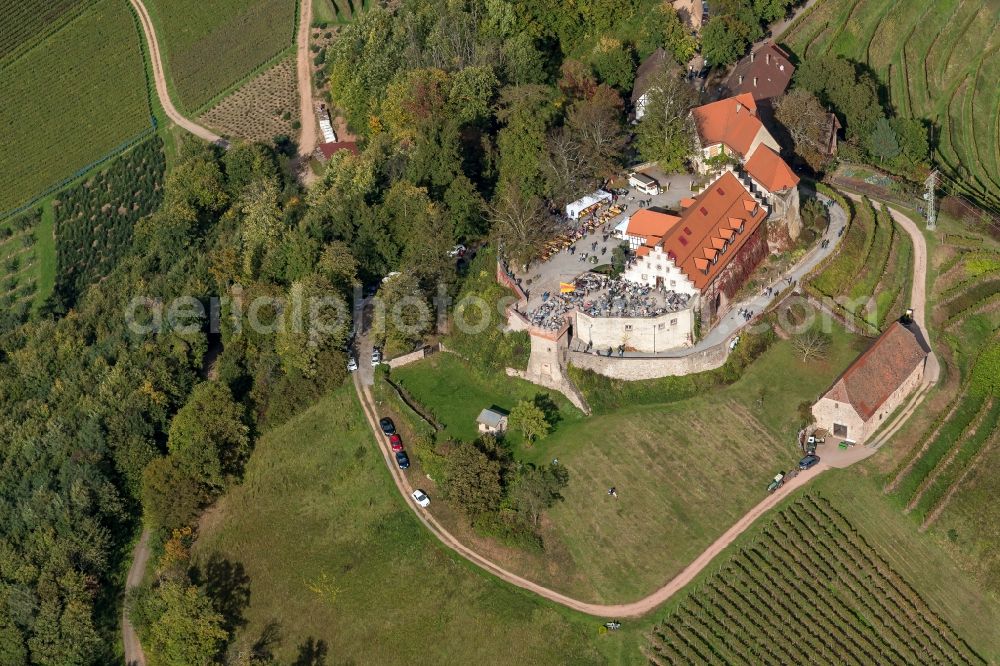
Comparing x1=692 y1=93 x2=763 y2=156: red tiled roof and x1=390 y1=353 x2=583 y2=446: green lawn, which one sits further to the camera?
x1=692 y1=93 x2=763 y2=156: red tiled roof

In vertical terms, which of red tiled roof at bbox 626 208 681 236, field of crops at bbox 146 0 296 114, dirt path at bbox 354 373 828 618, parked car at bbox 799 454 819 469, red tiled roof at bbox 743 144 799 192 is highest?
red tiled roof at bbox 743 144 799 192

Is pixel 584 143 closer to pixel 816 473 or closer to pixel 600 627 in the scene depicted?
pixel 816 473

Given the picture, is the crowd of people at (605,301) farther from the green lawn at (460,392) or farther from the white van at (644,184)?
the white van at (644,184)

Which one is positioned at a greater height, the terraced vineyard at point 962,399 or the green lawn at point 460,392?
the green lawn at point 460,392

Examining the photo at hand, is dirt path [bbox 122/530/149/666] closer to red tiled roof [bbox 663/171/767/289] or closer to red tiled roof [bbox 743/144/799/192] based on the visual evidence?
red tiled roof [bbox 663/171/767/289]

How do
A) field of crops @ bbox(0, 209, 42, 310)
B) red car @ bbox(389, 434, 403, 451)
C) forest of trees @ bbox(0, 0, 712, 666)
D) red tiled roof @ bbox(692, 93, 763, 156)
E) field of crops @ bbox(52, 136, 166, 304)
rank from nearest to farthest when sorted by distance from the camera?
forest of trees @ bbox(0, 0, 712, 666) < red car @ bbox(389, 434, 403, 451) < red tiled roof @ bbox(692, 93, 763, 156) < field of crops @ bbox(0, 209, 42, 310) < field of crops @ bbox(52, 136, 166, 304)

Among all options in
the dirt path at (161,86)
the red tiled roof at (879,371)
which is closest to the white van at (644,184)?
the red tiled roof at (879,371)

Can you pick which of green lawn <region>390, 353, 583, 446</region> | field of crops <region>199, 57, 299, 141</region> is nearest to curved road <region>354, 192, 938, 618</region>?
green lawn <region>390, 353, 583, 446</region>

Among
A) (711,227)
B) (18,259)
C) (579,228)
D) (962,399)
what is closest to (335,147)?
(579,228)

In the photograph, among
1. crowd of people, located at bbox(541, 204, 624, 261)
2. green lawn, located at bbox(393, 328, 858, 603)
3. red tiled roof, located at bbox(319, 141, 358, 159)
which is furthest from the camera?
red tiled roof, located at bbox(319, 141, 358, 159)
